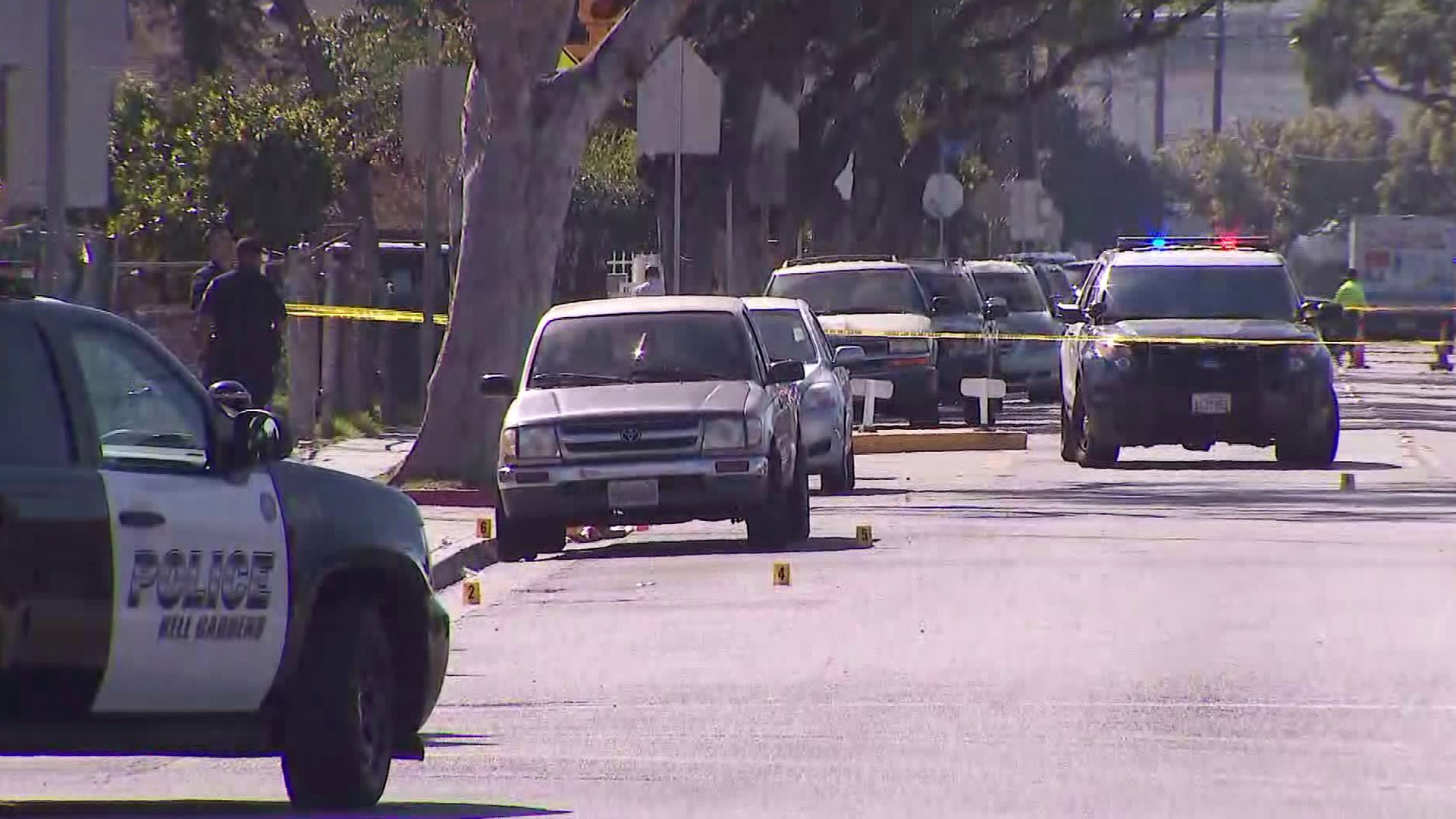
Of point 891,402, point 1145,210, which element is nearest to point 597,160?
point 891,402

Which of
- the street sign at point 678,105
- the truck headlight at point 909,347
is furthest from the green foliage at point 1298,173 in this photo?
the street sign at point 678,105

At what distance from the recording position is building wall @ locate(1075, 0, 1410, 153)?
486 feet

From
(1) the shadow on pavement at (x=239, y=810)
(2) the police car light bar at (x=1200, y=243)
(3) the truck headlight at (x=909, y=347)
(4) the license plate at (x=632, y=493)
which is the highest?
(2) the police car light bar at (x=1200, y=243)

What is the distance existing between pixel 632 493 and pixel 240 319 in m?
3.46

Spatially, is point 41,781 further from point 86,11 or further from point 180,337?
point 180,337

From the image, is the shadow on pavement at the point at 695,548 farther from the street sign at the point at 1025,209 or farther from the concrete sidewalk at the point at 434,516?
the street sign at the point at 1025,209

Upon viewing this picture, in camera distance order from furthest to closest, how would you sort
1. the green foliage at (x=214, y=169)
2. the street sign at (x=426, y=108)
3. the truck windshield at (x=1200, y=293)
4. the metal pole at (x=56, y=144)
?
the green foliage at (x=214, y=169), the truck windshield at (x=1200, y=293), the street sign at (x=426, y=108), the metal pole at (x=56, y=144)

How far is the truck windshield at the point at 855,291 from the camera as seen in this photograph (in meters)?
31.3

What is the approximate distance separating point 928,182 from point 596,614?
37.8 m

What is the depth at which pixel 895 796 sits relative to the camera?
960 centimetres

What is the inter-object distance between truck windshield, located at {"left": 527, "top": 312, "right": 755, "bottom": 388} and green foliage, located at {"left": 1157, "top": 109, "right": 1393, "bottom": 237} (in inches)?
4756

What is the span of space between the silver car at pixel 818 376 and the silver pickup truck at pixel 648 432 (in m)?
3.56

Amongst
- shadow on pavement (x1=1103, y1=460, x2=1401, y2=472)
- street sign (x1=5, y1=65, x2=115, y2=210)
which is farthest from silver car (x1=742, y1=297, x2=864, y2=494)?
street sign (x1=5, y1=65, x2=115, y2=210)

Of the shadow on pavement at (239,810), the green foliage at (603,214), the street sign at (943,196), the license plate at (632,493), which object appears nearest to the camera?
the shadow on pavement at (239,810)
